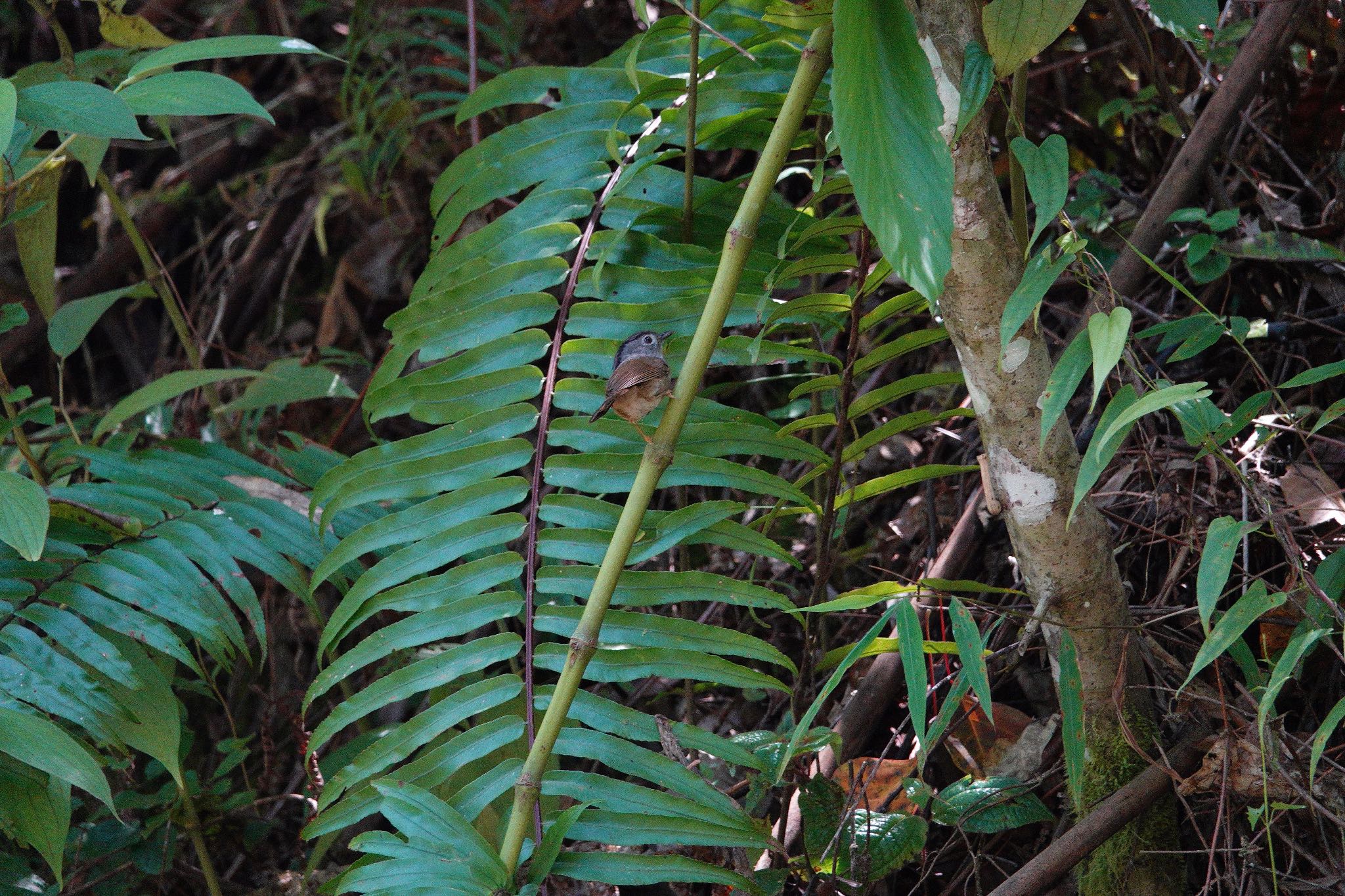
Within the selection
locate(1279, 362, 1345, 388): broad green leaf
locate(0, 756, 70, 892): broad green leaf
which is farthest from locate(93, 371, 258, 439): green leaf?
locate(1279, 362, 1345, 388): broad green leaf

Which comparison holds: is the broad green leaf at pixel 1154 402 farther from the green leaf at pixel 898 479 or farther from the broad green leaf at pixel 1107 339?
the green leaf at pixel 898 479

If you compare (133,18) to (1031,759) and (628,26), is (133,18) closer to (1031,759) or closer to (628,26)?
(628,26)

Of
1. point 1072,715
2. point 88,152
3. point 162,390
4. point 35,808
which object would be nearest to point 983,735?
point 1072,715

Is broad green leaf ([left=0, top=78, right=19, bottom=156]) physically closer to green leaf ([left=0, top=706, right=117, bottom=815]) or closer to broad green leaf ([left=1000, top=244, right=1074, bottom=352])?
green leaf ([left=0, top=706, right=117, bottom=815])

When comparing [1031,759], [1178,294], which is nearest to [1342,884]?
[1031,759]

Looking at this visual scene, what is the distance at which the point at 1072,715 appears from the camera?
3.73 feet

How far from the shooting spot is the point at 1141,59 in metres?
1.76

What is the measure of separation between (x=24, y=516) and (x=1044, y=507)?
118 centimetres

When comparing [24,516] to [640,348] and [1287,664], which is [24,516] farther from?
[1287,664]

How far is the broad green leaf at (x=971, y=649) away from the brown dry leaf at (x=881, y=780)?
43 cm

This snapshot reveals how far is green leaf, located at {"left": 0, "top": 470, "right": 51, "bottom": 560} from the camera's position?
1.21 meters

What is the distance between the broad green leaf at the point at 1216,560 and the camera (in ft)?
3.04

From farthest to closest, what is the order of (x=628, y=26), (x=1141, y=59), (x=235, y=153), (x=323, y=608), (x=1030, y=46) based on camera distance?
(x=235, y=153) < (x=628, y=26) < (x=323, y=608) < (x=1141, y=59) < (x=1030, y=46)

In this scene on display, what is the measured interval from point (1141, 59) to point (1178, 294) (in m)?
0.41
